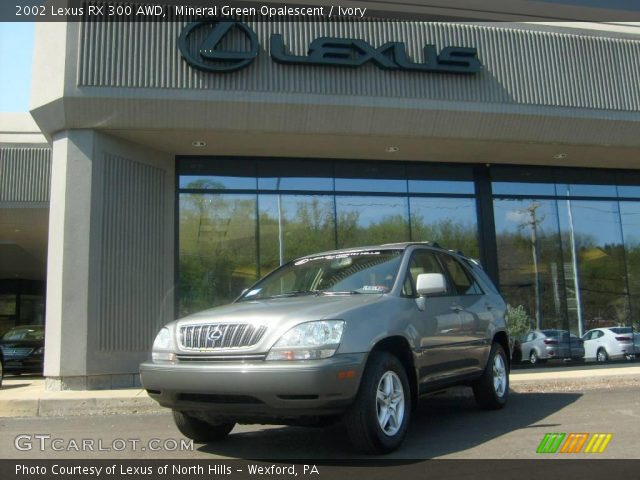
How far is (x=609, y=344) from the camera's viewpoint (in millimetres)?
14055

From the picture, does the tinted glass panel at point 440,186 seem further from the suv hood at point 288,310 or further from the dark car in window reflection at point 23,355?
the dark car in window reflection at point 23,355

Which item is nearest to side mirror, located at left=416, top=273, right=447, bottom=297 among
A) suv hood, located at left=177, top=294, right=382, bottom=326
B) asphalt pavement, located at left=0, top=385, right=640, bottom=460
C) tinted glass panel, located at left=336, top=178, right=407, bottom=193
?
suv hood, located at left=177, top=294, right=382, bottom=326

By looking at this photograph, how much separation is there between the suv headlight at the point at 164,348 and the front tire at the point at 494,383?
3636 millimetres

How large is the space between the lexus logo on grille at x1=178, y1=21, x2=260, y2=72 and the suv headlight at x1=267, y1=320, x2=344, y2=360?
24.3 feet

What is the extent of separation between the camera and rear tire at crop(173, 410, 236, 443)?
5.24 meters

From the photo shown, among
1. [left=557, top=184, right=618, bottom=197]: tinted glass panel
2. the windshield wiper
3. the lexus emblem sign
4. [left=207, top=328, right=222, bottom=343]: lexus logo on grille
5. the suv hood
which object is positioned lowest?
[left=207, top=328, right=222, bottom=343]: lexus logo on grille

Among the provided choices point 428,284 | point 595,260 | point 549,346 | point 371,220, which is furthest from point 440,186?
point 428,284

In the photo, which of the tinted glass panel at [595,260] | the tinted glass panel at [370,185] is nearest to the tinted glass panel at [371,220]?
the tinted glass panel at [370,185]

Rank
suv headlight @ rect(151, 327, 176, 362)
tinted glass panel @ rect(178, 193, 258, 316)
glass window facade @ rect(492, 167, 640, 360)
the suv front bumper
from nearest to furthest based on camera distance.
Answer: the suv front bumper < suv headlight @ rect(151, 327, 176, 362) < tinted glass panel @ rect(178, 193, 258, 316) < glass window facade @ rect(492, 167, 640, 360)

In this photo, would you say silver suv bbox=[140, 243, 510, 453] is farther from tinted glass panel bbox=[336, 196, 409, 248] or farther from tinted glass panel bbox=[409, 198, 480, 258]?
tinted glass panel bbox=[409, 198, 480, 258]

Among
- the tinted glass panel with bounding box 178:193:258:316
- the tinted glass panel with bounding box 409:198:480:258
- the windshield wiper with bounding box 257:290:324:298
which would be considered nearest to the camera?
the windshield wiper with bounding box 257:290:324:298

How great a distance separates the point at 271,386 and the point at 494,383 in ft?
12.1

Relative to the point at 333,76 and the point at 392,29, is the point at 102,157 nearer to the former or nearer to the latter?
the point at 333,76

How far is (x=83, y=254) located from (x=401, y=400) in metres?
7.13
